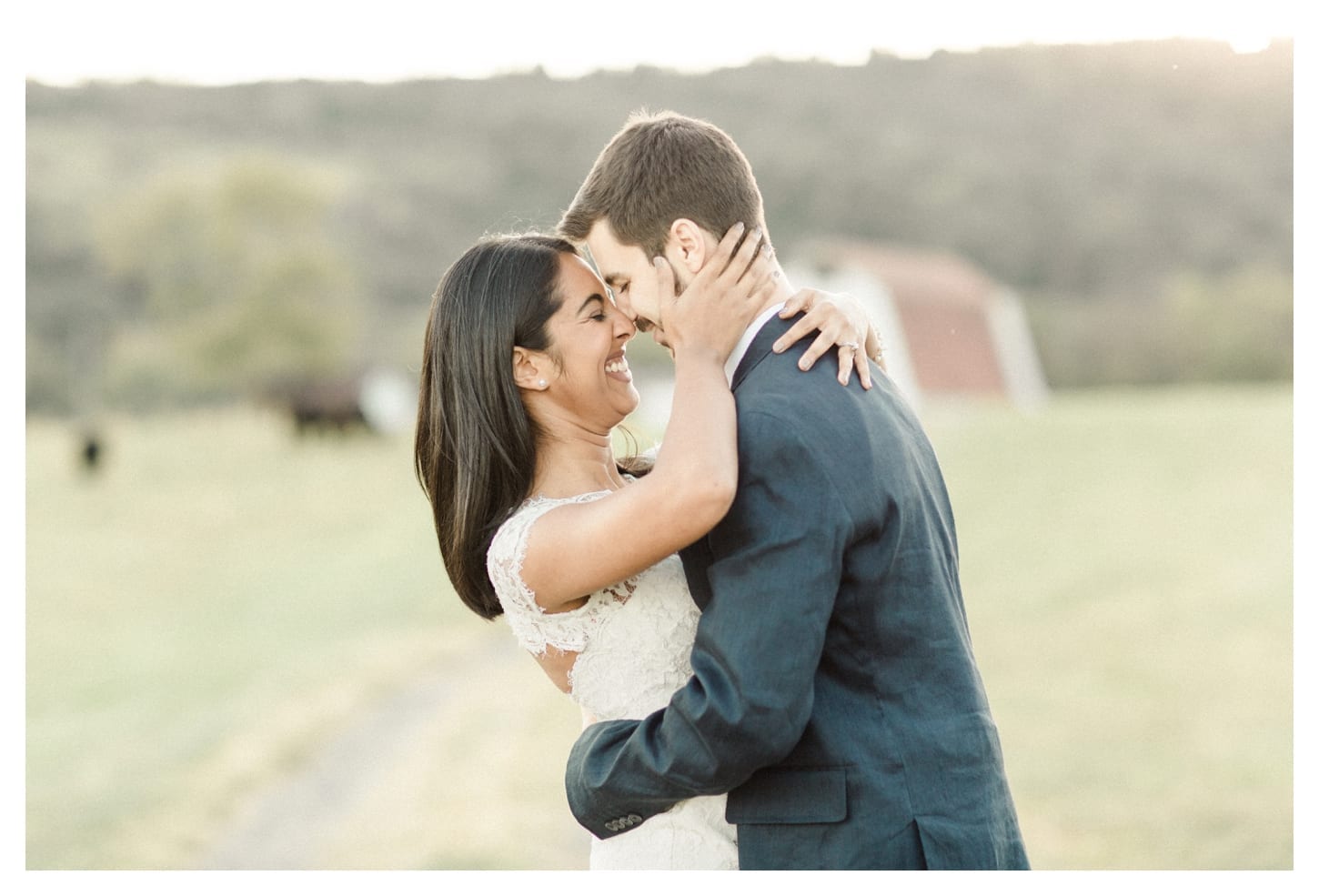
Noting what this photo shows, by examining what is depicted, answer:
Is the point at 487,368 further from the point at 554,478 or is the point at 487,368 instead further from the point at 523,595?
the point at 523,595

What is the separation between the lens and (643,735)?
5.43 feet

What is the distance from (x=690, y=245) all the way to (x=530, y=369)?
39 cm

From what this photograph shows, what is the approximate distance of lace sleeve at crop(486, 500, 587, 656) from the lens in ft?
6.18

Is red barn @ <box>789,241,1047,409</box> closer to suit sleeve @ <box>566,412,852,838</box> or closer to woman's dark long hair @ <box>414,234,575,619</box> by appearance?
woman's dark long hair @ <box>414,234,575,619</box>

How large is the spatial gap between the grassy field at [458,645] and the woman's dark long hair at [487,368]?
31.9ft

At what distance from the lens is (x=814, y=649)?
152 cm

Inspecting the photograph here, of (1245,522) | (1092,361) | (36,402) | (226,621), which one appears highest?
(36,402)

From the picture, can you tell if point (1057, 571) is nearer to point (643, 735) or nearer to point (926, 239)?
point (926, 239)

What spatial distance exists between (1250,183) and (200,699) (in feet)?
118

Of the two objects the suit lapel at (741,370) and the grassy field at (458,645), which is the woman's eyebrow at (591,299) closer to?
the suit lapel at (741,370)

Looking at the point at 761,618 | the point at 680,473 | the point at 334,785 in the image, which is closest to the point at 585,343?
the point at 680,473

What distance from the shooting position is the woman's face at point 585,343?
2008mm

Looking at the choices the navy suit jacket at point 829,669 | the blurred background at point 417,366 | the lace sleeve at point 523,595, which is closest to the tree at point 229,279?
the blurred background at point 417,366
